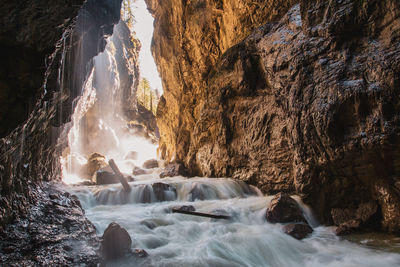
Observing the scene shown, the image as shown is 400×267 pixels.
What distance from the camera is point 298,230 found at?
469cm

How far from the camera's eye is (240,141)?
9.23 meters

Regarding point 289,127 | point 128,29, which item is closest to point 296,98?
point 289,127

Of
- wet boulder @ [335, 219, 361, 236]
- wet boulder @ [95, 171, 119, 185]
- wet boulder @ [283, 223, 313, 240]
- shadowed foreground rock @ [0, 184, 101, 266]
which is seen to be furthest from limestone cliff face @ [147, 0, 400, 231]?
wet boulder @ [95, 171, 119, 185]

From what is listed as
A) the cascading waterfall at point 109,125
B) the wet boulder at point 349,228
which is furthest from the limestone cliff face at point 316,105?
the cascading waterfall at point 109,125

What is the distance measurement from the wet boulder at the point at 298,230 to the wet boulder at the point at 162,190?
15.2 ft

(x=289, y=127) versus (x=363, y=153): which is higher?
(x=289, y=127)

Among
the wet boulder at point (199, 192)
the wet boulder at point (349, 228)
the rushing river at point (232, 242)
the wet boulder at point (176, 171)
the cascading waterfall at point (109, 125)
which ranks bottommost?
the rushing river at point (232, 242)

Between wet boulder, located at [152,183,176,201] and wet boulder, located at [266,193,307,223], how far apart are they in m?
4.08

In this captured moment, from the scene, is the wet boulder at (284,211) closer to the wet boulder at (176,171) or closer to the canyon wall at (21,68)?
the canyon wall at (21,68)

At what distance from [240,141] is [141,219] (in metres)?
5.09

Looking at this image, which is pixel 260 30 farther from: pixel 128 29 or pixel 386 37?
pixel 128 29

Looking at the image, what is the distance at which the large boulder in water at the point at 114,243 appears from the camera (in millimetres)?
3598

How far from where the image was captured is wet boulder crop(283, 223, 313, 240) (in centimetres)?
462

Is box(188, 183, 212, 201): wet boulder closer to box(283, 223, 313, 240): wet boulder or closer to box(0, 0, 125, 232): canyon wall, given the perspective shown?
box(283, 223, 313, 240): wet boulder
